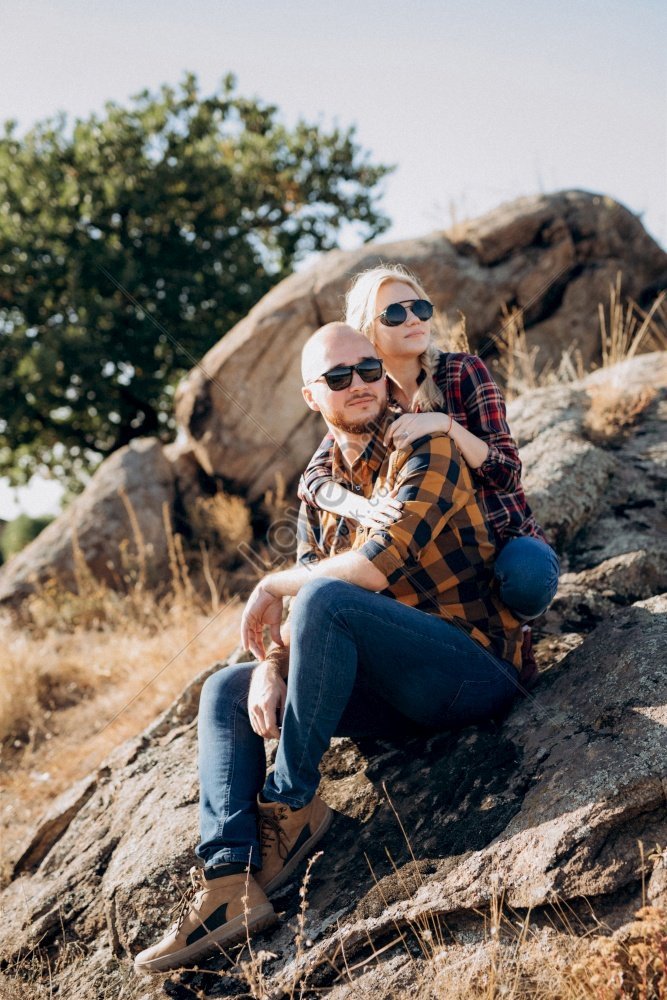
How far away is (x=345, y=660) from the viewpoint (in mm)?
2527

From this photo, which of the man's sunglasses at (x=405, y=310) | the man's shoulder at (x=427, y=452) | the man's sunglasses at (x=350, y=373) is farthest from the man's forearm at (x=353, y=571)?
the man's sunglasses at (x=405, y=310)

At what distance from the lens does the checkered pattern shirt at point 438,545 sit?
2.61 meters

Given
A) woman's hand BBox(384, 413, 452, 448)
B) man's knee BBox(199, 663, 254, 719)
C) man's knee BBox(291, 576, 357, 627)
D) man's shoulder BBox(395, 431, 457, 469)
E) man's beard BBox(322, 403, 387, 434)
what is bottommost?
man's knee BBox(199, 663, 254, 719)

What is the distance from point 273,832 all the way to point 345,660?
25.7 inches

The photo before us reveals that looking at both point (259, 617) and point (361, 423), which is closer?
point (361, 423)

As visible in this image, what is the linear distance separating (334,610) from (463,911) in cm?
91

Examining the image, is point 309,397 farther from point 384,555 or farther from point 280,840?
point 280,840

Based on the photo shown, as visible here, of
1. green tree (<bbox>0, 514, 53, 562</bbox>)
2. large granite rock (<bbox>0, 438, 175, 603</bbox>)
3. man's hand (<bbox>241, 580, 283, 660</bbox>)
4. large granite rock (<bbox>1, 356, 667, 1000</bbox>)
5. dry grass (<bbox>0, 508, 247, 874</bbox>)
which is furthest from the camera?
green tree (<bbox>0, 514, 53, 562</bbox>)

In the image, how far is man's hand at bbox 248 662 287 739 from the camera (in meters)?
2.70

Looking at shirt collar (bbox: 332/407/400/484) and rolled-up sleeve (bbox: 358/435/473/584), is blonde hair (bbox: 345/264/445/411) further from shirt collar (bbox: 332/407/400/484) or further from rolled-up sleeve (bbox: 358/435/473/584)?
rolled-up sleeve (bbox: 358/435/473/584)

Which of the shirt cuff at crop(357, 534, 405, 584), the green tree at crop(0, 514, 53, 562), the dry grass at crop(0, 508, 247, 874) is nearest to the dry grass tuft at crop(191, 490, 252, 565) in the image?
the dry grass at crop(0, 508, 247, 874)

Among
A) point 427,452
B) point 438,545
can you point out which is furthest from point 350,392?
point 438,545

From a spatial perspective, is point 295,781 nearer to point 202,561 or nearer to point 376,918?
point 376,918

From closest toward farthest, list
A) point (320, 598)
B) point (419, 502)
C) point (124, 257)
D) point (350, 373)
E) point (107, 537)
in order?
1. point (320, 598)
2. point (419, 502)
3. point (350, 373)
4. point (107, 537)
5. point (124, 257)
